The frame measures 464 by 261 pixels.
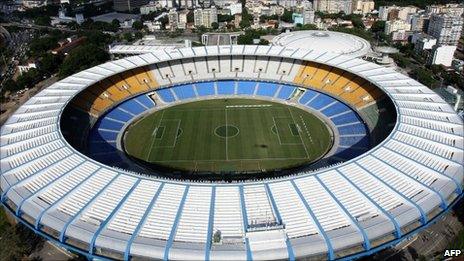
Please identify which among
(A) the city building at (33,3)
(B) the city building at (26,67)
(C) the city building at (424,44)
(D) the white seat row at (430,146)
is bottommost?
(B) the city building at (26,67)

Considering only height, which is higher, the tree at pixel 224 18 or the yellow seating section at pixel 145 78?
the tree at pixel 224 18

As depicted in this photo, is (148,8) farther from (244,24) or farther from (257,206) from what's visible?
(257,206)

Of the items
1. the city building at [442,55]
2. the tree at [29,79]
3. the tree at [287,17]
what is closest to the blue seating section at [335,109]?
the city building at [442,55]

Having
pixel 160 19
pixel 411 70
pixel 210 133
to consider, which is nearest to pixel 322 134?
pixel 210 133

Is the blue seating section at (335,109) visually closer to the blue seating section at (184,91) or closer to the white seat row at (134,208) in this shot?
the blue seating section at (184,91)

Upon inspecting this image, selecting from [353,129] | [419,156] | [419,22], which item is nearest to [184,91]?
[353,129]

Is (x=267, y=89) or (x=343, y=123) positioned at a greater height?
(x=267, y=89)

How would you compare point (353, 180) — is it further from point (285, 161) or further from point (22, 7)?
point (22, 7)
